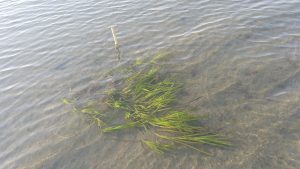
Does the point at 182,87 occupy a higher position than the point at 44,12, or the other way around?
the point at 44,12

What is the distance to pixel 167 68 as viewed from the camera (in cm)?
738

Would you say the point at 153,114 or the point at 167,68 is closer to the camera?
the point at 153,114

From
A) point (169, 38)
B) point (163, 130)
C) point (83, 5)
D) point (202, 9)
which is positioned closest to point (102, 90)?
point (163, 130)

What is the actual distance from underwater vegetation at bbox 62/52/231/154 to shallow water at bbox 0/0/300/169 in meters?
0.20

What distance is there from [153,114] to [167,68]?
1.81m

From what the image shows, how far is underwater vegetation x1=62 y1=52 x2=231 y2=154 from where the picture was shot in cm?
527

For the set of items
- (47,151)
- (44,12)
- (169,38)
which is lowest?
(47,151)

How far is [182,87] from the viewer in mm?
6633

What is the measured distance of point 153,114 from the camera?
590 cm

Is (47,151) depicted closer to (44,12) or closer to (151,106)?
(151,106)

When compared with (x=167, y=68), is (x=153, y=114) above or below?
below

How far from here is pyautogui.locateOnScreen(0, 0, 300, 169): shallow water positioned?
5.25 m

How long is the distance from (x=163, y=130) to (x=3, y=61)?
5777mm

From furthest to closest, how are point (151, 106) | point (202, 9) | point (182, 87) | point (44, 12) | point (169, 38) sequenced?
point (44, 12) → point (202, 9) → point (169, 38) → point (182, 87) → point (151, 106)
